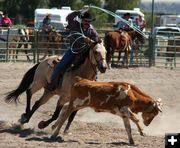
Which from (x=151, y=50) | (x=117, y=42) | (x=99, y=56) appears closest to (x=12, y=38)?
(x=117, y=42)

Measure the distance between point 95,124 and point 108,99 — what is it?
68.4 inches

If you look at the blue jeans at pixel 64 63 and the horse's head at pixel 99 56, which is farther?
the blue jeans at pixel 64 63

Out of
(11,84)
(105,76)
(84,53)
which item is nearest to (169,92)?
(105,76)

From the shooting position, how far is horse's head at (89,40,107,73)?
778 cm

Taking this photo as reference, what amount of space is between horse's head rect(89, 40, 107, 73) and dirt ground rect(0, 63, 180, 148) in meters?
0.96

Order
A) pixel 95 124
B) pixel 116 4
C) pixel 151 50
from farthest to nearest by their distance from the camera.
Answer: pixel 116 4, pixel 151 50, pixel 95 124

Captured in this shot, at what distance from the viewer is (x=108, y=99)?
7.38 meters

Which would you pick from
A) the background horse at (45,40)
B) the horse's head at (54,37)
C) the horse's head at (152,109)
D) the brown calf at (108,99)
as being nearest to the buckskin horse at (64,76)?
the brown calf at (108,99)

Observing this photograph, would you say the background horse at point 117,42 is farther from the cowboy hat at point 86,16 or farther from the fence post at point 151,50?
the cowboy hat at point 86,16

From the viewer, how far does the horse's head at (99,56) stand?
25.5 feet

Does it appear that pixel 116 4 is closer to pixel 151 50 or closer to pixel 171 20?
pixel 171 20

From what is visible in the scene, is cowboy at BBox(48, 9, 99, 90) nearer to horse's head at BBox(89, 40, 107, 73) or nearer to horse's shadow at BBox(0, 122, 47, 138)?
horse's head at BBox(89, 40, 107, 73)

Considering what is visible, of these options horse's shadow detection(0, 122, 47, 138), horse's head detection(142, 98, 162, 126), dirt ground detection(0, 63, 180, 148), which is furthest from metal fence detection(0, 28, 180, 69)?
horse's head detection(142, 98, 162, 126)

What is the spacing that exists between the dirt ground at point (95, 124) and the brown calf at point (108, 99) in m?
0.33
